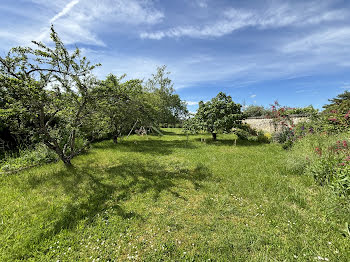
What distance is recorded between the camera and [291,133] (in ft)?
35.2

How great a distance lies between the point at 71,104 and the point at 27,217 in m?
3.99

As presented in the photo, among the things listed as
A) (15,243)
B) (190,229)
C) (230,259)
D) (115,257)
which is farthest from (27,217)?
(230,259)

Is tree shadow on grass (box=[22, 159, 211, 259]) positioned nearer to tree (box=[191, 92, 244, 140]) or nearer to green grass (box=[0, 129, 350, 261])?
→ green grass (box=[0, 129, 350, 261])

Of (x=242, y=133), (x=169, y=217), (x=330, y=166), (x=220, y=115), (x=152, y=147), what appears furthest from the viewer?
(x=242, y=133)

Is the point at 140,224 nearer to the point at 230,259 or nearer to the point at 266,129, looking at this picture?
the point at 230,259

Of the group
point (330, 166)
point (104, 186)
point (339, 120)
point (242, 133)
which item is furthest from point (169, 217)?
point (242, 133)

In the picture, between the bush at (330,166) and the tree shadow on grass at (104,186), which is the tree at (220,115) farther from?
the tree shadow on grass at (104,186)

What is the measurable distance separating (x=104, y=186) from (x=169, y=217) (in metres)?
2.68

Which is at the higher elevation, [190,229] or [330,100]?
[330,100]

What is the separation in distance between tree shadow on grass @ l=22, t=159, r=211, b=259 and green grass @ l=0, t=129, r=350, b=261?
3cm

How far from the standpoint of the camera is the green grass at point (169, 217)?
8.50ft

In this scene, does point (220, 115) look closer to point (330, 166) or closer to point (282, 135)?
point (282, 135)

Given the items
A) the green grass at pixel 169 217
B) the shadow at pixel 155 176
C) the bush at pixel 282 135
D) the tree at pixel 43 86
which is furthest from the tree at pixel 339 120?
the tree at pixel 43 86

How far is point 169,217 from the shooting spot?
11.6 ft
